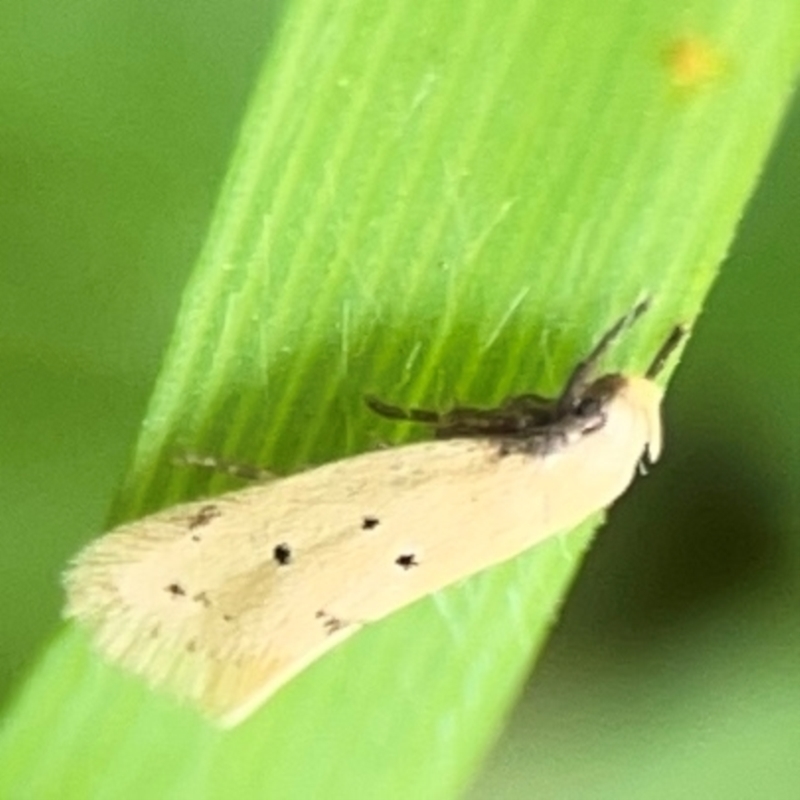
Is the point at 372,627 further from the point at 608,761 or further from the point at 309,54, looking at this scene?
the point at 608,761

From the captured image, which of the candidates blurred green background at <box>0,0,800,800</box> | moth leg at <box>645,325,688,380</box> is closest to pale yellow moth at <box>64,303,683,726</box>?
moth leg at <box>645,325,688,380</box>

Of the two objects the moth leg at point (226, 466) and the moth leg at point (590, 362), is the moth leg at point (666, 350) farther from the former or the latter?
the moth leg at point (226, 466)

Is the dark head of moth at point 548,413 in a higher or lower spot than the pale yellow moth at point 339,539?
higher

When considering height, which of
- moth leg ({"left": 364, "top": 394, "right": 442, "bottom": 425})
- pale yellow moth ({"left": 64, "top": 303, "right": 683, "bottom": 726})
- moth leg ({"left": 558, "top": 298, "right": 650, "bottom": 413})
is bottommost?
pale yellow moth ({"left": 64, "top": 303, "right": 683, "bottom": 726})

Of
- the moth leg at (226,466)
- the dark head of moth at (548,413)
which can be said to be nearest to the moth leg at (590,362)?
the dark head of moth at (548,413)

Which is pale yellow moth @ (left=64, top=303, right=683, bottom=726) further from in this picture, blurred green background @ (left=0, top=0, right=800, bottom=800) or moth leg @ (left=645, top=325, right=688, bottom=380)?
blurred green background @ (left=0, top=0, right=800, bottom=800)

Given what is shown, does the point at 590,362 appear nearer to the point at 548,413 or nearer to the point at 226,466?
the point at 548,413
